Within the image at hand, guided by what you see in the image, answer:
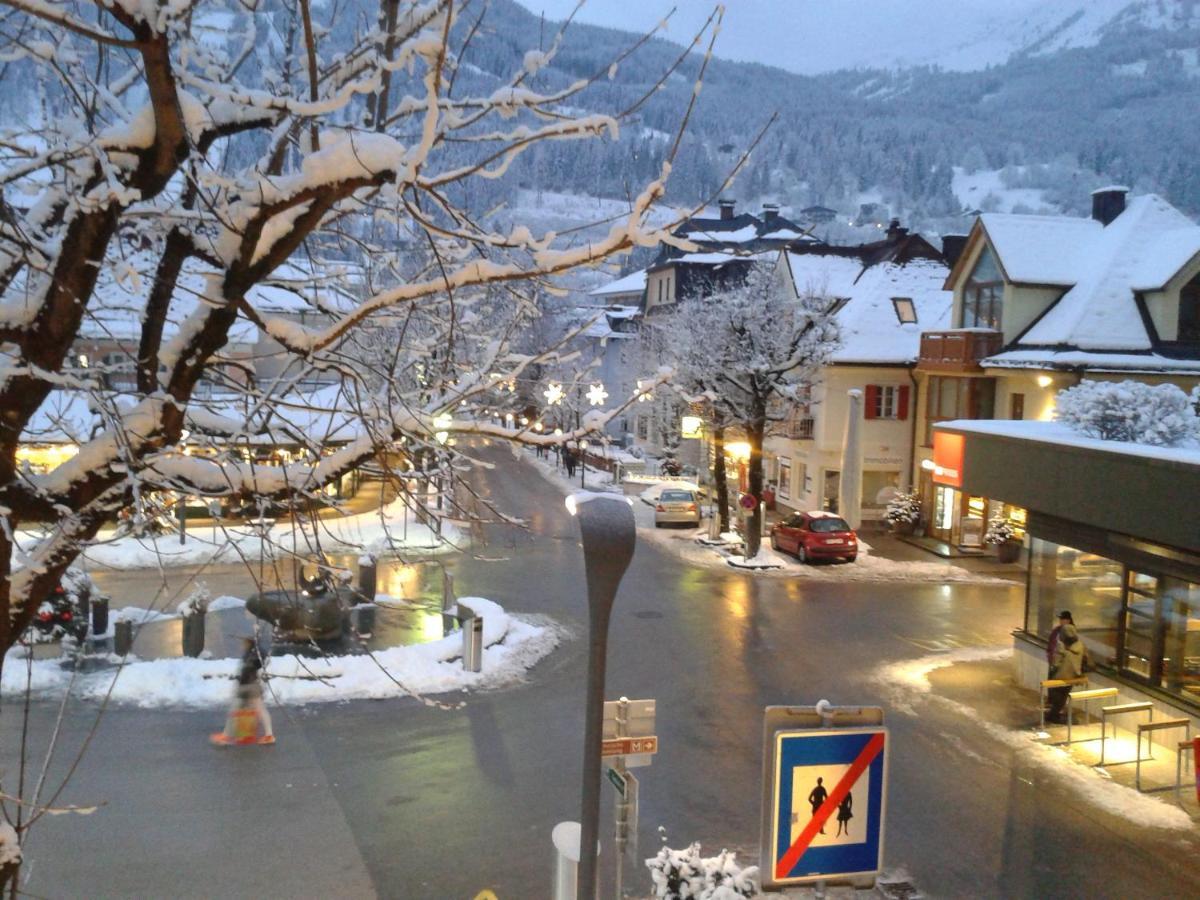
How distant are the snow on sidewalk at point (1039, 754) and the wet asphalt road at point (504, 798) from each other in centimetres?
29

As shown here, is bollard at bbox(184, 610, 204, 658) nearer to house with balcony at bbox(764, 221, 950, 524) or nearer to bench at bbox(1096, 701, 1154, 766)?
bench at bbox(1096, 701, 1154, 766)

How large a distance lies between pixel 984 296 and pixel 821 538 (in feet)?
32.1

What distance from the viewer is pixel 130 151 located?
4012mm

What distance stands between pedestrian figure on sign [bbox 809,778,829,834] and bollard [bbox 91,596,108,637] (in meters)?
13.8

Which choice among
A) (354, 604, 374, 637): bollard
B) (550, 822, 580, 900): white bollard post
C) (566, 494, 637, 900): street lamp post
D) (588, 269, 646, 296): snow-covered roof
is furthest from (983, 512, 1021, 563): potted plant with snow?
(588, 269, 646, 296): snow-covered roof

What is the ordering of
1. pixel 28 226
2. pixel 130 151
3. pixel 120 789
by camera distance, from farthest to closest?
pixel 120 789 → pixel 28 226 → pixel 130 151

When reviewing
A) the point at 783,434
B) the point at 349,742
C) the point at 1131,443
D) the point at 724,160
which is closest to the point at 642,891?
the point at 349,742

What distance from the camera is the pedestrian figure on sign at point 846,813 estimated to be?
813 cm

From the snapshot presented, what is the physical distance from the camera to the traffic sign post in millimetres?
7934

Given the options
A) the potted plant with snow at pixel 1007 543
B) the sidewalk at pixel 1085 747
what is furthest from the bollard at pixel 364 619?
the potted plant with snow at pixel 1007 543

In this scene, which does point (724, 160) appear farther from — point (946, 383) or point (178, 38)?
point (178, 38)

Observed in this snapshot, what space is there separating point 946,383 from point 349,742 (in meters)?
24.7

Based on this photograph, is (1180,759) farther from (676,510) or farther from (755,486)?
(676,510)

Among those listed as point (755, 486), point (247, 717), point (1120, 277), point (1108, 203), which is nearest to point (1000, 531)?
point (755, 486)
